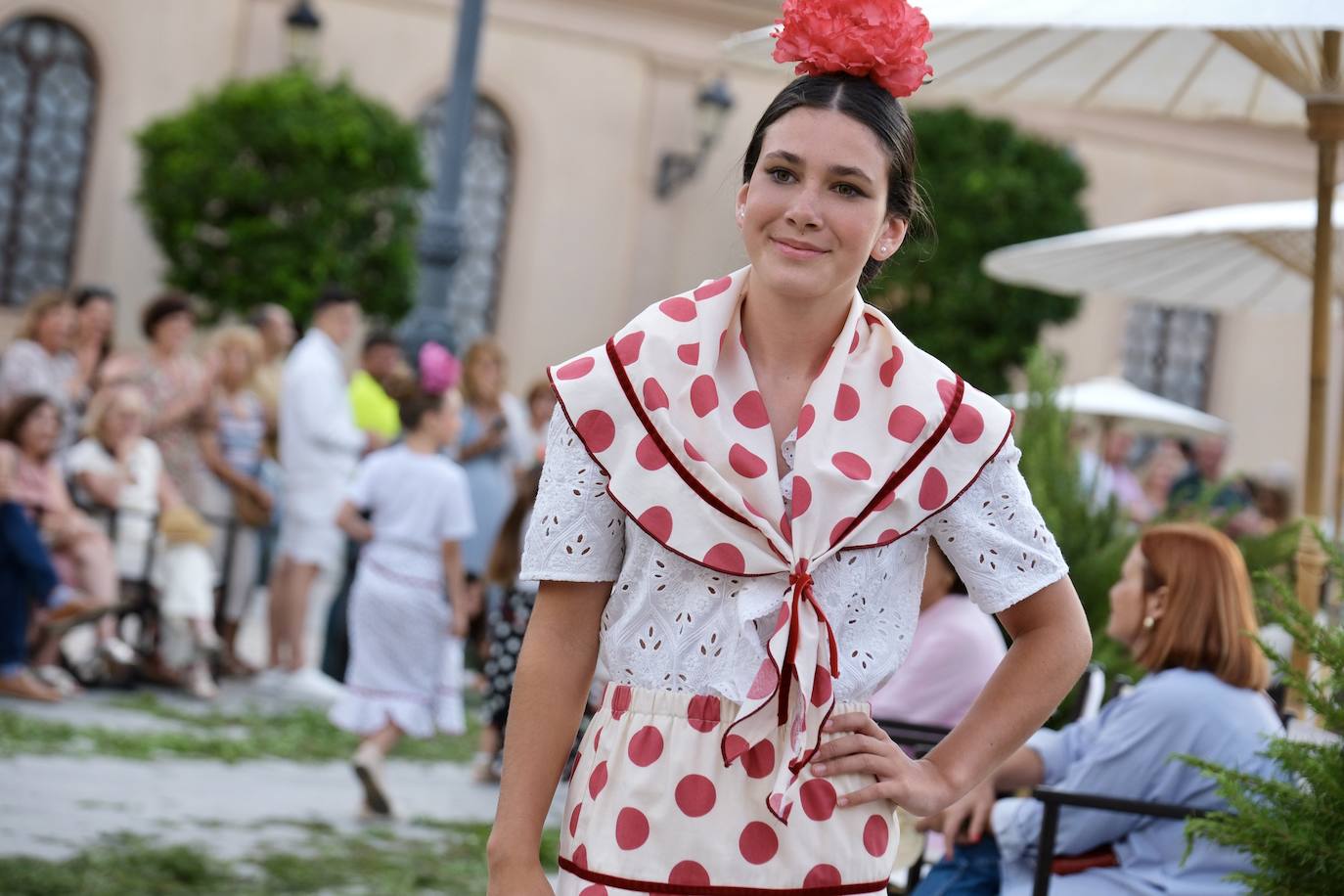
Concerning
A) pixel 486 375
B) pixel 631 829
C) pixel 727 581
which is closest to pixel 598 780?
pixel 631 829

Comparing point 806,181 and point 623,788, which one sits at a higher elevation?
A: point 806,181

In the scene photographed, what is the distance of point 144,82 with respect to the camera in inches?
767

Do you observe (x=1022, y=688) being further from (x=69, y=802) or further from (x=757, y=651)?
(x=69, y=802)

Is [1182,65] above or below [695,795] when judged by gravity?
above

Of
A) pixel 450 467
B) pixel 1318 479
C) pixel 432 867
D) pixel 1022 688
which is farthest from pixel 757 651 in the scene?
pixel 450 467

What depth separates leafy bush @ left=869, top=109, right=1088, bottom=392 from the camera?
68.2 ft

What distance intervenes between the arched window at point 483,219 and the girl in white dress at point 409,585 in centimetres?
1334

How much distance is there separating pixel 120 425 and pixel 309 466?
1.06 metres

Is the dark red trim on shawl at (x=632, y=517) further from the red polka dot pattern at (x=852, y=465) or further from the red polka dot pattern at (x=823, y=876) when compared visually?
the red polka dot pattern at (x=823, y=876)

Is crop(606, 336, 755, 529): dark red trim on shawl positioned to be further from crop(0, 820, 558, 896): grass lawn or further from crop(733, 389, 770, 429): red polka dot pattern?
crop(0, 820, 558, 896): grass lawn

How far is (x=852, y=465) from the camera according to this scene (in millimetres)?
2352

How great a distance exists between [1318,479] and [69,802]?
427cm

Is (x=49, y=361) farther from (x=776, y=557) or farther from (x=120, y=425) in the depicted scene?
(x=776, y=557)

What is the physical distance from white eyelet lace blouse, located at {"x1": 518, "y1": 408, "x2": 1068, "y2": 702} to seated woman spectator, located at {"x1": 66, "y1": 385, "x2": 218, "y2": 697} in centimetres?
730
